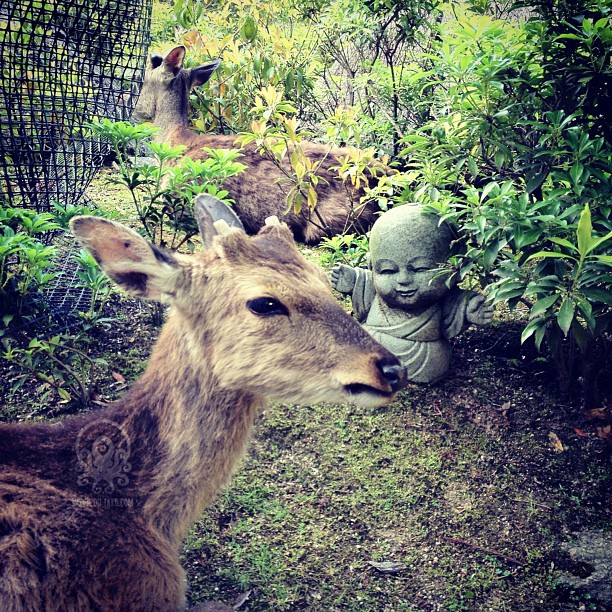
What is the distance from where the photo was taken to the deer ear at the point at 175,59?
618cm

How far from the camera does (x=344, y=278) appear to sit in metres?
3.92

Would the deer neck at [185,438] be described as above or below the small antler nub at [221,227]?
below

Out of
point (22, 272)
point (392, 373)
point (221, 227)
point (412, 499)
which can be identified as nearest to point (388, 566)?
point (412, 499)

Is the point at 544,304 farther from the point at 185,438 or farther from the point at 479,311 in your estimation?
the point at 185,438

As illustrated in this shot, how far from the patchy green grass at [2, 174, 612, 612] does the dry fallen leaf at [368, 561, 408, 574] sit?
1 centimetres

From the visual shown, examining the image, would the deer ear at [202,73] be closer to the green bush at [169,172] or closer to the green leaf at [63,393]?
the green bush at [169,172]

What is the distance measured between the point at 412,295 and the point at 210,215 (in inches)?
57.5

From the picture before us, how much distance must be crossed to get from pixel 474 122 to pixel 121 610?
286 cm

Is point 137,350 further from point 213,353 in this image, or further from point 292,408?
point 213,353

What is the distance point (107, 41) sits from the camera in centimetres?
423

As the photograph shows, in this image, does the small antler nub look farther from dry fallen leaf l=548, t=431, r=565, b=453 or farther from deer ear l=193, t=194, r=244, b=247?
dry fallen leaf l=548, t=431, r=565, b=453

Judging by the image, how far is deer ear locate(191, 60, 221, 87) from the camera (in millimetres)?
6256

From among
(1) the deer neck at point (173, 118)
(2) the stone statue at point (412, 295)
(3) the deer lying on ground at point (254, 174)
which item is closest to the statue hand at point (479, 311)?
(2) the stone statue at point (412, 295)

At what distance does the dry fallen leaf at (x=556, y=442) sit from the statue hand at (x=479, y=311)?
28.8 inches
